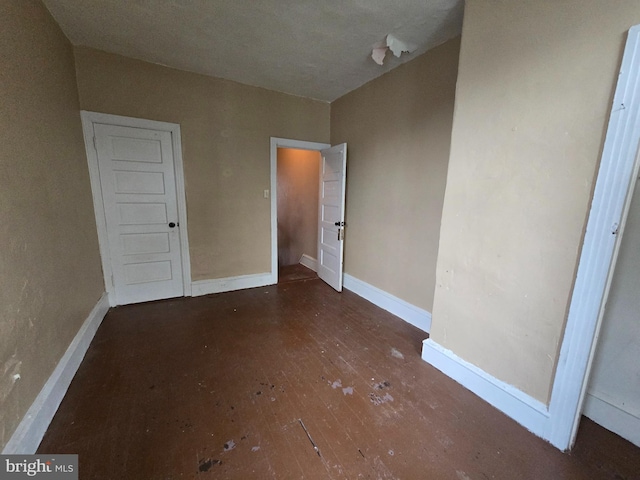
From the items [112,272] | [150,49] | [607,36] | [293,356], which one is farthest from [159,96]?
[607,36]

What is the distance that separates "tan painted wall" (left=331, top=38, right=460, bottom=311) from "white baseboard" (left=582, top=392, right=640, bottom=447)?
45.2 inches

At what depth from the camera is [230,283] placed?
3.47 meters

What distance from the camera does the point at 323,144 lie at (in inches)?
150

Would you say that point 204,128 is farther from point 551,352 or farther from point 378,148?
point 551,352

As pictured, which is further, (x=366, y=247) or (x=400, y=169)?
(x=366, y=247)

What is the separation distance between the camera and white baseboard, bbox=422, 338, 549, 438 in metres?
1.43

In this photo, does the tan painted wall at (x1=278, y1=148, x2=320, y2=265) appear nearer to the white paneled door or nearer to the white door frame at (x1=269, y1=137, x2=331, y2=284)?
the white door frame at (x1=269, y1=137, x2=331, y2=284)

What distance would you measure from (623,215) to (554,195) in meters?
0.26

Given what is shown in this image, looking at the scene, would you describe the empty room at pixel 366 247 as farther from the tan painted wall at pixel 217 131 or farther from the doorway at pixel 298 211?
the doorway at pixel 298 211

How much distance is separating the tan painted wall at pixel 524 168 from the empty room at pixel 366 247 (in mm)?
11

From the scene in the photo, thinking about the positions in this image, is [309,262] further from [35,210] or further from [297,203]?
[35,210]

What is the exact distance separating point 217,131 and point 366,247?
7.64 ft

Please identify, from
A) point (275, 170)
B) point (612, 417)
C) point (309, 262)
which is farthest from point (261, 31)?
point (612, 417)

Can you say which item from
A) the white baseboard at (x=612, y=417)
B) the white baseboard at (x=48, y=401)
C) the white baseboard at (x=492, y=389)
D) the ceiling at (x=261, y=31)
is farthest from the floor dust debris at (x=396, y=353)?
the ceiling at (x=261, y=31)
